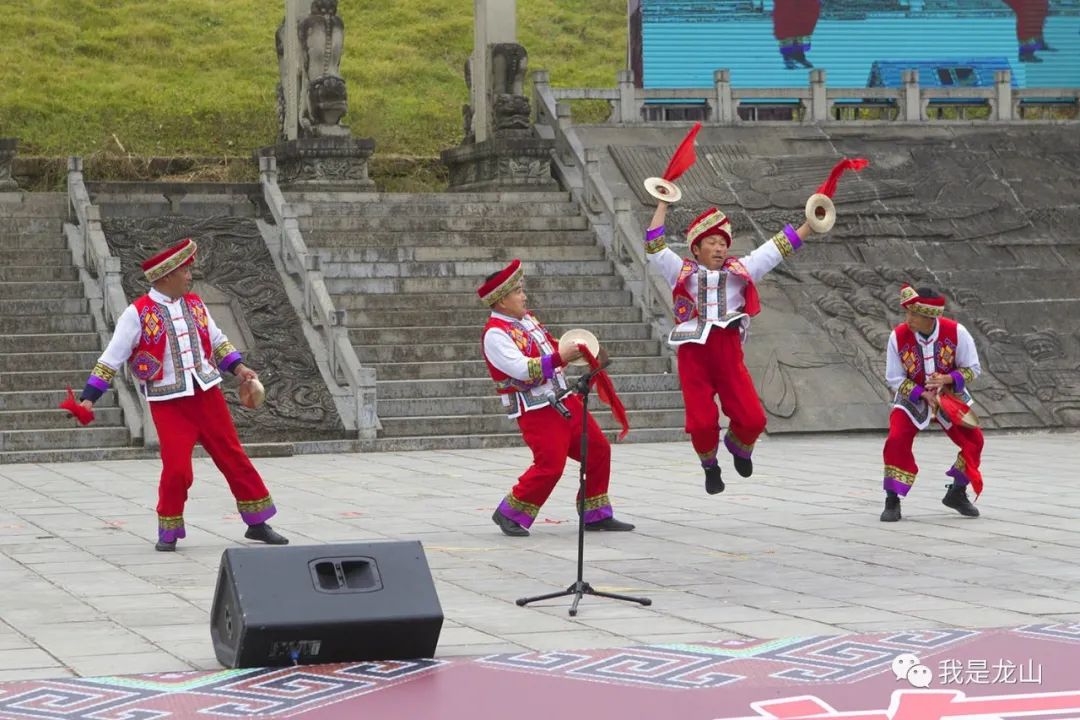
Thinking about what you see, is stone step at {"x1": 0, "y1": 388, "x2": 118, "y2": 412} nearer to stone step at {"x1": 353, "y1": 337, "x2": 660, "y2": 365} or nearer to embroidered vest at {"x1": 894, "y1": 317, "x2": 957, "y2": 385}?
stone step at {"x1": 353, "y1": 337, "x2": 660, "y2": 365}

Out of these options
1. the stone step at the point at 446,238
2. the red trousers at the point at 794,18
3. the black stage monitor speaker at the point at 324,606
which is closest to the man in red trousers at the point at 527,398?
the black stage monitor speaker at the point at 324,606

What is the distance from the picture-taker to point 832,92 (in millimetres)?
22828

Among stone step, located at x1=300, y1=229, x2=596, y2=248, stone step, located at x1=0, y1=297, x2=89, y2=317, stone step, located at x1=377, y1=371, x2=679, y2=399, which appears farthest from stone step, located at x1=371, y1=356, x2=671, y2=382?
stone step, located at x1=0, y1=297, x2=89, y2=317

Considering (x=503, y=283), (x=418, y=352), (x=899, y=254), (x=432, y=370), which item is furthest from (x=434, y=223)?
(x=503, y=283)

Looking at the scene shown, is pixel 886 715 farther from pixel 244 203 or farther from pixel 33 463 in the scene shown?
pixel 244 203

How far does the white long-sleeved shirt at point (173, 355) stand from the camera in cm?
949

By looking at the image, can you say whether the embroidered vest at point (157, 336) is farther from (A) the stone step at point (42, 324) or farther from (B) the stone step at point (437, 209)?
(B) the stone step at point (437, 209)

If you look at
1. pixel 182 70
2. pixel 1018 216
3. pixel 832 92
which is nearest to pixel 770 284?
pixel 1018 216

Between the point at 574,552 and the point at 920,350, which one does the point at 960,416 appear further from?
the point at 574,552

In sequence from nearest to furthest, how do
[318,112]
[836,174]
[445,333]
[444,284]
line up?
1. [836,174]
2. [445,333]
3. [444,284]
4. [318,112]

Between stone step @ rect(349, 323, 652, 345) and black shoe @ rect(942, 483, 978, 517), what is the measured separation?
681 centimetres

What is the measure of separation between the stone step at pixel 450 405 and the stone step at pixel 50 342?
8.93ft

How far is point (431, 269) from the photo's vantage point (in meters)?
18.1

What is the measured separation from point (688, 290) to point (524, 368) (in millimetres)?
1091
